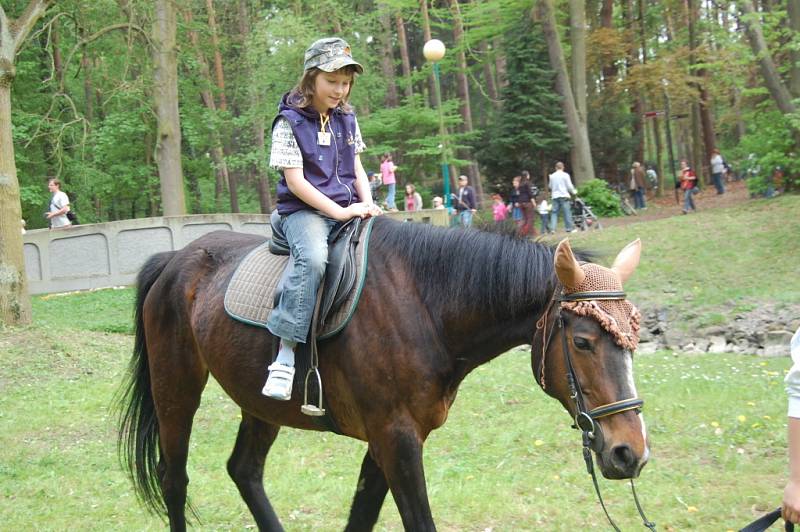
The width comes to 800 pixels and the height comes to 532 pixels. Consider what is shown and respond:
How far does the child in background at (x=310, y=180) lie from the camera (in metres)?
3.70

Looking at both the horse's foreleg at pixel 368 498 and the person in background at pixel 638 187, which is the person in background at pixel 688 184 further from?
the horse's foreleg at pixel 368 498

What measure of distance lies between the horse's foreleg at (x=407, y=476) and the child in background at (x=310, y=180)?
60 cm

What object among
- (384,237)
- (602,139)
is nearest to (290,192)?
(384,237)

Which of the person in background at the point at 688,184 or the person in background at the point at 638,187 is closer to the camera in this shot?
the person in background at the point at 688,184

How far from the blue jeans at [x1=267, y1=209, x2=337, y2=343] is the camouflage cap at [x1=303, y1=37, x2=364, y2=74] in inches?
33.0

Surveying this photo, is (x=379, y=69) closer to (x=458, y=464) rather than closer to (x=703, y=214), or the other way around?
(x=703, y=214)

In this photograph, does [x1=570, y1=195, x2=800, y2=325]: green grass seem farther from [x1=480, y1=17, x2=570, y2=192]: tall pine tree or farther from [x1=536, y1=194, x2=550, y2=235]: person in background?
[x1=480, y1=17, x2=570, y2=192]: tall pine tree

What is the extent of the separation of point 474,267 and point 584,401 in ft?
2.80

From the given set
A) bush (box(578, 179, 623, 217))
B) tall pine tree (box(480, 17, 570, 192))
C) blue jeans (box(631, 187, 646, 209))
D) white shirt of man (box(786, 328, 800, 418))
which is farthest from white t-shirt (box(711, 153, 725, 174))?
white shirt of man (box(786, 328, 800, 418))

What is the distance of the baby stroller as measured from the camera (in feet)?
75.1

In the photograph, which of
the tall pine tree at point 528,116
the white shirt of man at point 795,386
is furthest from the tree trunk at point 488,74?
the white shirt of man at point 795,386

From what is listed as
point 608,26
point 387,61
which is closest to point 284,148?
point 387,61

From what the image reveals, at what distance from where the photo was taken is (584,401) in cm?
311

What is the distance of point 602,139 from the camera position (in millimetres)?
31656
